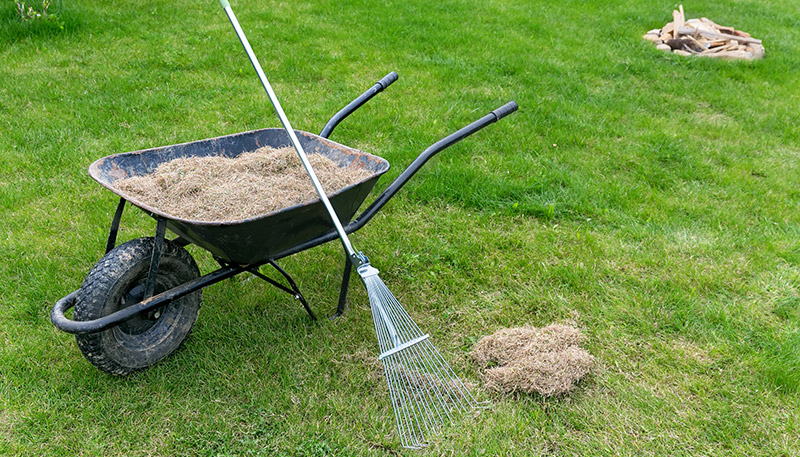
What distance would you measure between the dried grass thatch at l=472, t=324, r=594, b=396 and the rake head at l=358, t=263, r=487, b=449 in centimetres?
17

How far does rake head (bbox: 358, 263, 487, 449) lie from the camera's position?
227 cm

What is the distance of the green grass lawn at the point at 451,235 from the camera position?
242 centimetres

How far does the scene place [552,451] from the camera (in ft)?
7.64

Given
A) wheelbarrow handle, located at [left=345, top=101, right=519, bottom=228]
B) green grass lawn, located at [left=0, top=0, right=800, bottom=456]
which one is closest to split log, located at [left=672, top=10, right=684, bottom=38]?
green grass lawn, located at [left=0, top=0, right=800, bottom=456]

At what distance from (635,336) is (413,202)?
1.69 meters

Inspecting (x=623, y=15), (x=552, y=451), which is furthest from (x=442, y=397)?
(x=623, y=15)

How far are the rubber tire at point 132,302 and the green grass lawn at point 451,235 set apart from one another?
13 centimetres

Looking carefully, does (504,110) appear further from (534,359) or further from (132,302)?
(132,302)

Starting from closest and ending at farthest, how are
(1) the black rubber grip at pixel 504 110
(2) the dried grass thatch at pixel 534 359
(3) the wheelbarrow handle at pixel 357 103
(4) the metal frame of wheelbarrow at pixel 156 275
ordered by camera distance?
(4) the metal frame of wheelbarrow at pixel 156 275, (2) the dried grass thatch at pixel 534 359, (1) the black rubber grip at pixel 504 110, (3) the wheelbarrow handle at pixel 357 103

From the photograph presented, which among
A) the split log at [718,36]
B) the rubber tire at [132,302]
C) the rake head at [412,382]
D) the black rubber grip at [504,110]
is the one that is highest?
the black rubber grip at [504,110]

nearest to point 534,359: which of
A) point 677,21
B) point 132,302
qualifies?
point 132,302

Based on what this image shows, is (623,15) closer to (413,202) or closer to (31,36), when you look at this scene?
(413,202)

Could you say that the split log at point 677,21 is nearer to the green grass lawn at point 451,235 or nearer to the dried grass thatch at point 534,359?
the green grass lawn at point 451,235

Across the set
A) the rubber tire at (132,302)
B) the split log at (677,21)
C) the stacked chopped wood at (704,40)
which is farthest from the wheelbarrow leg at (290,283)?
the split log at (677,21)
